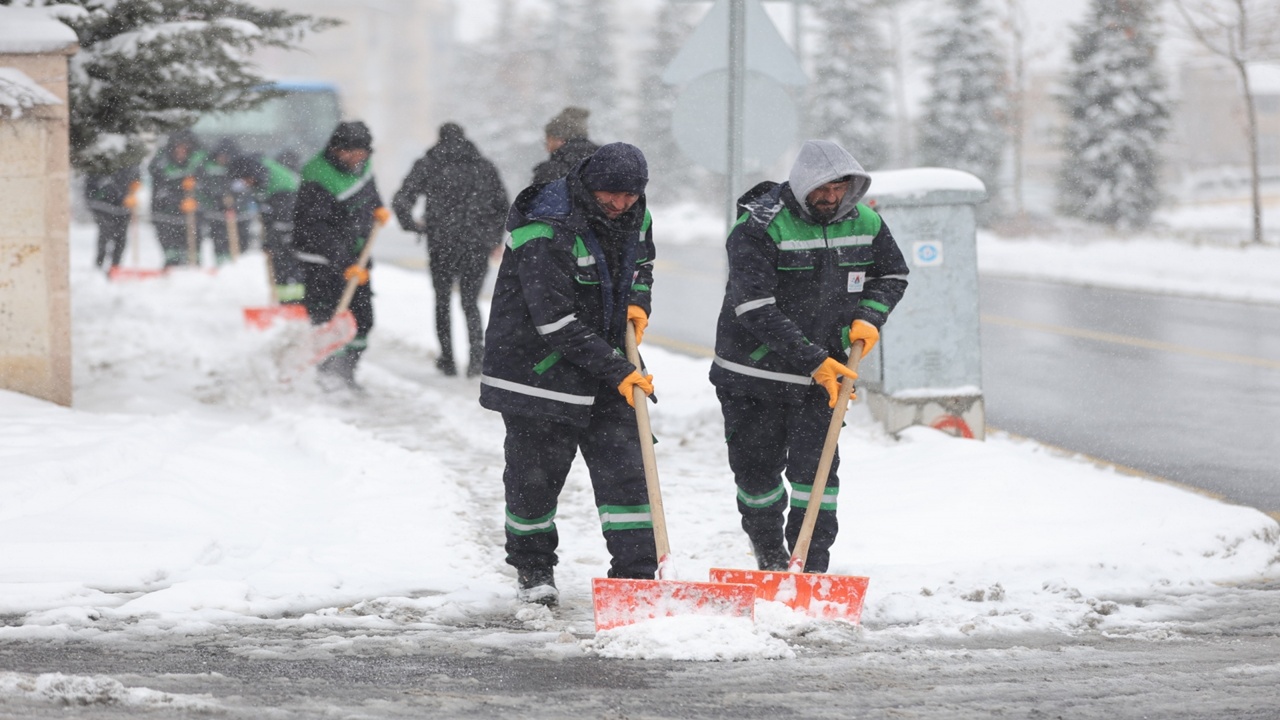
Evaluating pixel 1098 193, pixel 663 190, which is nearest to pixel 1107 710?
pixel 1098 193

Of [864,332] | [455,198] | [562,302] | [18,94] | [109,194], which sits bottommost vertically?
[864,332]

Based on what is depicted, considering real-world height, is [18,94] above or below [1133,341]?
above

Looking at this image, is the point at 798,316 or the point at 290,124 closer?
the point at 798,316

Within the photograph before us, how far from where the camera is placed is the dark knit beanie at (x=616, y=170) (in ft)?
15.4

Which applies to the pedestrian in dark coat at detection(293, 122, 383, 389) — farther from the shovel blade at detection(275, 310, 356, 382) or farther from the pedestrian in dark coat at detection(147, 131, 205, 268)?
the pedestrian in dark coat at detection(147, 131, 205, 268)

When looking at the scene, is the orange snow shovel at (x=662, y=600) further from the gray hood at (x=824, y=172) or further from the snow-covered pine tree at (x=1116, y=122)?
the snow-covered pine tree at (x=1116, y=122)

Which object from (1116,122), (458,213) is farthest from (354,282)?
(1116,122)

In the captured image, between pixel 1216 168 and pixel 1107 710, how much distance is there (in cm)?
7038

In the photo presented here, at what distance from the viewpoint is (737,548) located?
6.06 metres

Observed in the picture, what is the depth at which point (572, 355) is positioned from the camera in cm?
479

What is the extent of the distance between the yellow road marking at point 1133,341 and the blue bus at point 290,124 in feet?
44.1

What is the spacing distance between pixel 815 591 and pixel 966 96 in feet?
117

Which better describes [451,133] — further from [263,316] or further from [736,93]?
[263,316]

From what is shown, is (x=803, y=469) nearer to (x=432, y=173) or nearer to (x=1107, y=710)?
(x=1107, y=710)
